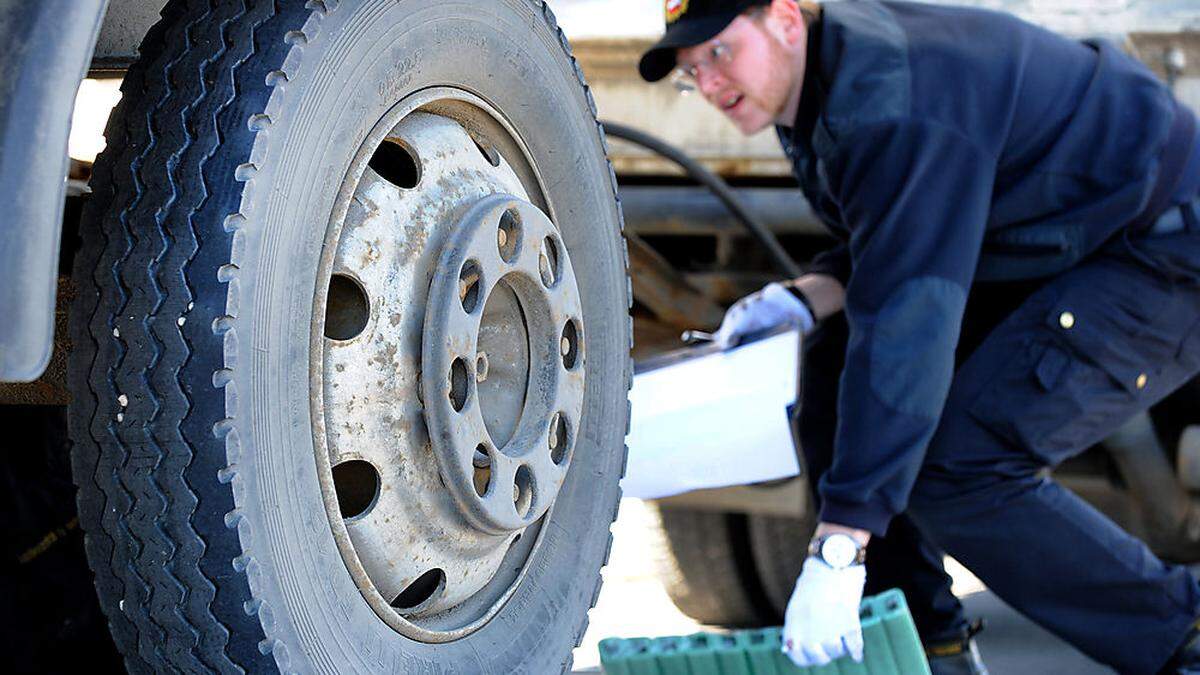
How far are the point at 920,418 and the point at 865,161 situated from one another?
407 mm

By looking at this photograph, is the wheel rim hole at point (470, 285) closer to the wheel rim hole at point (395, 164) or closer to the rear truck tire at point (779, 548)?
the wheel rim hole at point (395, 164)

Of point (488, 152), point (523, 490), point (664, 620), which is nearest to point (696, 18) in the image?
point (488, 152)

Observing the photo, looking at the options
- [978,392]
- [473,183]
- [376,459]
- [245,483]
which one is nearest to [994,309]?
[978,392]

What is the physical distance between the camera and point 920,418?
1.99 metres

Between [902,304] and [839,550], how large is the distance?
1.23 ft

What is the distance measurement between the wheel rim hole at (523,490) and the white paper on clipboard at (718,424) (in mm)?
875

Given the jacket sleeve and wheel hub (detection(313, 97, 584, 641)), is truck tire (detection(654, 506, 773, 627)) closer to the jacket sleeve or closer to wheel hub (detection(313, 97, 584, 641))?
the jacket sleeve

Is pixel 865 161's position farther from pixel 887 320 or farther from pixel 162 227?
pixel 162 227

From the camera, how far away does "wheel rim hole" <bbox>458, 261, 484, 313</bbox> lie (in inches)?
50.4

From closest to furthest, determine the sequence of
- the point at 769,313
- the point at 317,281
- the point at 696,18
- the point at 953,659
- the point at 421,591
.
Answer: the point at 317,281 < the point at 421,591 < the point at 696,18 < the point at 953,659 < the point at 769,313

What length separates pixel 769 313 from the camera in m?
2.61

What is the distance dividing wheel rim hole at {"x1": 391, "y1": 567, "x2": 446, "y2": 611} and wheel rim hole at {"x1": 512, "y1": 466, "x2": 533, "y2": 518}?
11 cm

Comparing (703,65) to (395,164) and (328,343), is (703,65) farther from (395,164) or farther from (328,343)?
(328,343)

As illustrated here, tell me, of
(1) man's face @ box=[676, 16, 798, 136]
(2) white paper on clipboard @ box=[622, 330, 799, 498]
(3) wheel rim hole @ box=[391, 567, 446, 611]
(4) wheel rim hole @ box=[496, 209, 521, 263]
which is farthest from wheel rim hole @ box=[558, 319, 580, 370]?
(1) man's face @ box=[676, 16, 798, 136]
